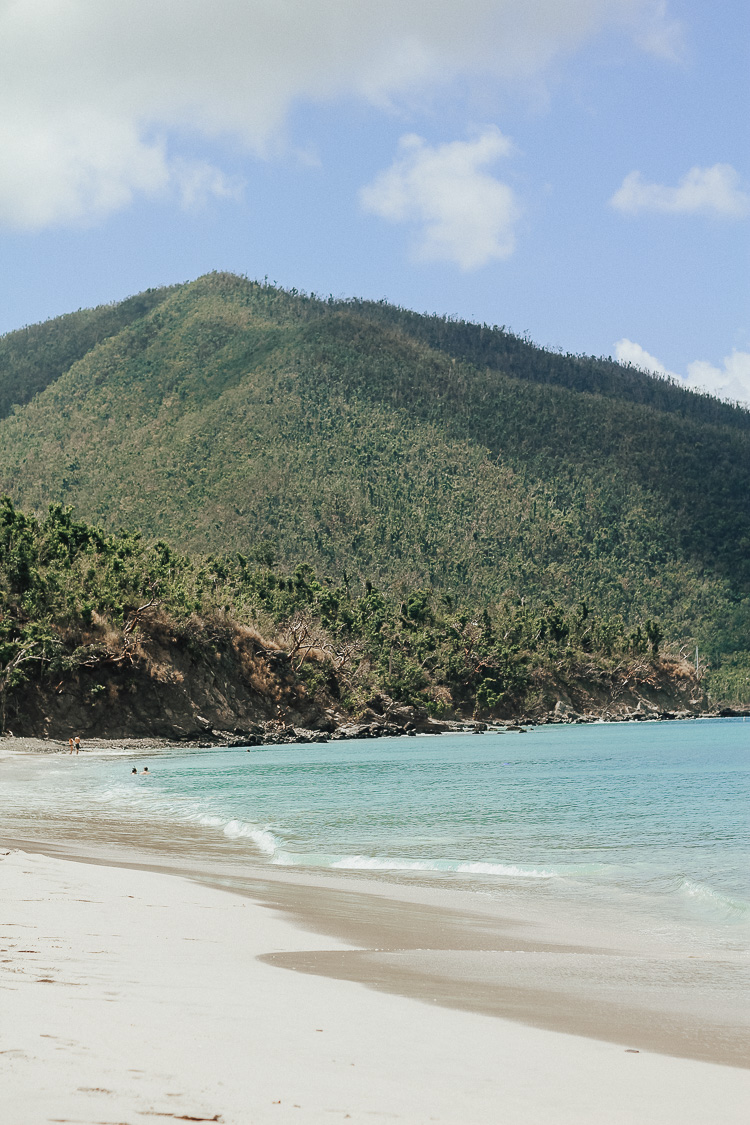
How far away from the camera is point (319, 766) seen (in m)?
42.4

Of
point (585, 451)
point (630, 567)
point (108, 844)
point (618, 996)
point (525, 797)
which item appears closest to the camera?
point (618, 996)

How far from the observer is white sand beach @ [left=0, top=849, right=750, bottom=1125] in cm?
449

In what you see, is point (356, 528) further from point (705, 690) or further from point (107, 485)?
point (705, 690)

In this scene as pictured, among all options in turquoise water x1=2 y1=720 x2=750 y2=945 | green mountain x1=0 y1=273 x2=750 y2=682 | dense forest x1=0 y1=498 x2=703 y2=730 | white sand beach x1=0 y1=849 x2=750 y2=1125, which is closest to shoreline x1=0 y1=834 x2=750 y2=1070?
white sand beach x1=0 y1=849 x2=750 y2=1125

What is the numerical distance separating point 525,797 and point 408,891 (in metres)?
15.2

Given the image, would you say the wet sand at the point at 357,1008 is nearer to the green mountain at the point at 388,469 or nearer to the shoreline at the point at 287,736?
the shoreline at the point at 287,736

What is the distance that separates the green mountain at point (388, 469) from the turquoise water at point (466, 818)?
7185 centimetres

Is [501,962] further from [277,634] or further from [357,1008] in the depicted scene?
[277,634]

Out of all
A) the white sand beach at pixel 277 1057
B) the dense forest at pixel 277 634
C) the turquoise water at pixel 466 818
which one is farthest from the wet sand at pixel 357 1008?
the dense forest at pixel 277 634

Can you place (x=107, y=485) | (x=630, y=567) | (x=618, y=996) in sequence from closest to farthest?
1. (x=618, y=996)
2. (x=107, y=485)
3. (x=630, y=567)

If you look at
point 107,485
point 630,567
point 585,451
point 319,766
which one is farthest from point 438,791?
point 585,451

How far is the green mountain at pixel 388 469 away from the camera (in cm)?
13638

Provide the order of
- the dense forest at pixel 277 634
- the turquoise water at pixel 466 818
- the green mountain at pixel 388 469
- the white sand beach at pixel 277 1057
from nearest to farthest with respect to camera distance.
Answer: the white sand beach at pixel 277 1057 → the turquoise water at pixel 466 818 → the dense forest at pixel 277 634 → the green mountain at pixel 388 469

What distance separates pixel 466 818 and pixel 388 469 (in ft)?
434
